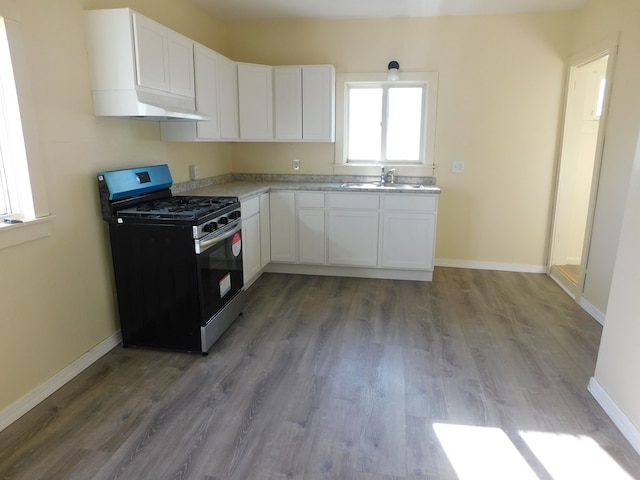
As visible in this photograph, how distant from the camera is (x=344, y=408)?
2219mm

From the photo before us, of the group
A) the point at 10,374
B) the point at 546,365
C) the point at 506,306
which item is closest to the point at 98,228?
the point at 10,374

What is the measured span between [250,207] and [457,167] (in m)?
2.32

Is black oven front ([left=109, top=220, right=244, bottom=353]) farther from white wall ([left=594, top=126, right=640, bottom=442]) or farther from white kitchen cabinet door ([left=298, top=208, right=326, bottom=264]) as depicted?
white wall ([left=594, top=126, right=640, bottom=442])

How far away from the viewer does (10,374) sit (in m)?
2.08

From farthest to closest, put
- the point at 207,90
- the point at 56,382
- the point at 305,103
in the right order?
the point at 305,103 → the point at 207,90 → the point at 56,382

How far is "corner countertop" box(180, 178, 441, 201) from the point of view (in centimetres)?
374

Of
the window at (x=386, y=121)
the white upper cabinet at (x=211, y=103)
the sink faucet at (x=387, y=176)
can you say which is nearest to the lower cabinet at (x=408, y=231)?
the sink faucet at (x=387, y=176)

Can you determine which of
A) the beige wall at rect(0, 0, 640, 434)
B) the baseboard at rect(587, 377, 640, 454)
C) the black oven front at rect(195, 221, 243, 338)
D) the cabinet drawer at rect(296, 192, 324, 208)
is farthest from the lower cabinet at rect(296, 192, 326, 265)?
the baseboard at rect(587, 377, 640, 454)

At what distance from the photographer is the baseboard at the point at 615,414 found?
1933 millimetres

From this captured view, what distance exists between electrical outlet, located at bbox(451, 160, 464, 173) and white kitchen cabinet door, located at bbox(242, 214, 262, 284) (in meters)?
2.20

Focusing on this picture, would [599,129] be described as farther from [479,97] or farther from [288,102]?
[288,102]

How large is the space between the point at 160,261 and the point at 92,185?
2.10ft

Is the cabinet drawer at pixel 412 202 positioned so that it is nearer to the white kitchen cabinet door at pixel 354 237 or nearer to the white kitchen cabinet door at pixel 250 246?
the white kitchen cabinet door at pixel 354 237

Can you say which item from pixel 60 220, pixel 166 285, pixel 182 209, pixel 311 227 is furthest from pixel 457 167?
pixel 60 220
